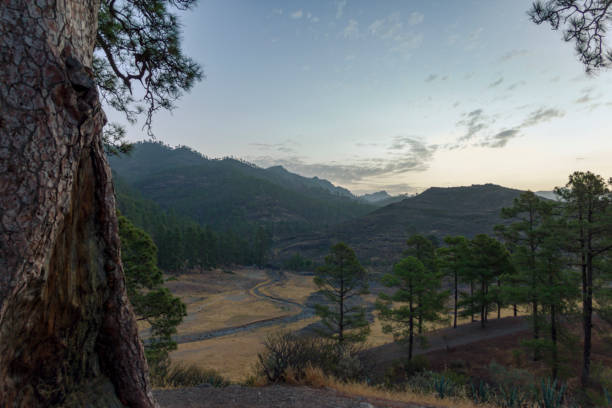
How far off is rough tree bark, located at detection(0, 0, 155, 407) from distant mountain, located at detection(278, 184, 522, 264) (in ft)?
225

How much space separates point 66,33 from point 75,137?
2.47ft

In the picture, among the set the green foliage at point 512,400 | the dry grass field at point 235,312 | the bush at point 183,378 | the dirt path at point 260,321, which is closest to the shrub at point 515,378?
the green foliage at point 512,400

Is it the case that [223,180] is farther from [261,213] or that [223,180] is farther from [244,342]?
[244,342]

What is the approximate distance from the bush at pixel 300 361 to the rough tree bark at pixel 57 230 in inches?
183

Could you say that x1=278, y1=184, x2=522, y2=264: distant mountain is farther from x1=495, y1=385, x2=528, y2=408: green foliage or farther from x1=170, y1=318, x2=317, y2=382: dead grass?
x1=495, y1=385, x2=528, y2=408: green foliage

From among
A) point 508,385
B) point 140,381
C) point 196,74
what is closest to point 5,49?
point 140,381

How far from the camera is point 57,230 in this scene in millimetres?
1764

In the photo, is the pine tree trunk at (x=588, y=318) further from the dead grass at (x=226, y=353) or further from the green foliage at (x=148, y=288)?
the green foliage at (x=148, y=288)

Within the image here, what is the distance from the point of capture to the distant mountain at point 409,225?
80.1 meters

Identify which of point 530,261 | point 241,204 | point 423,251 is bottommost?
point 423,251

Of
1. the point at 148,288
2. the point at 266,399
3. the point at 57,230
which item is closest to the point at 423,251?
the point at 148,288

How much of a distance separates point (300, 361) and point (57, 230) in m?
6.53

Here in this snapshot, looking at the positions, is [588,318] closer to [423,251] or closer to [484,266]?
[484,266]

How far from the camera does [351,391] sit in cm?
589
